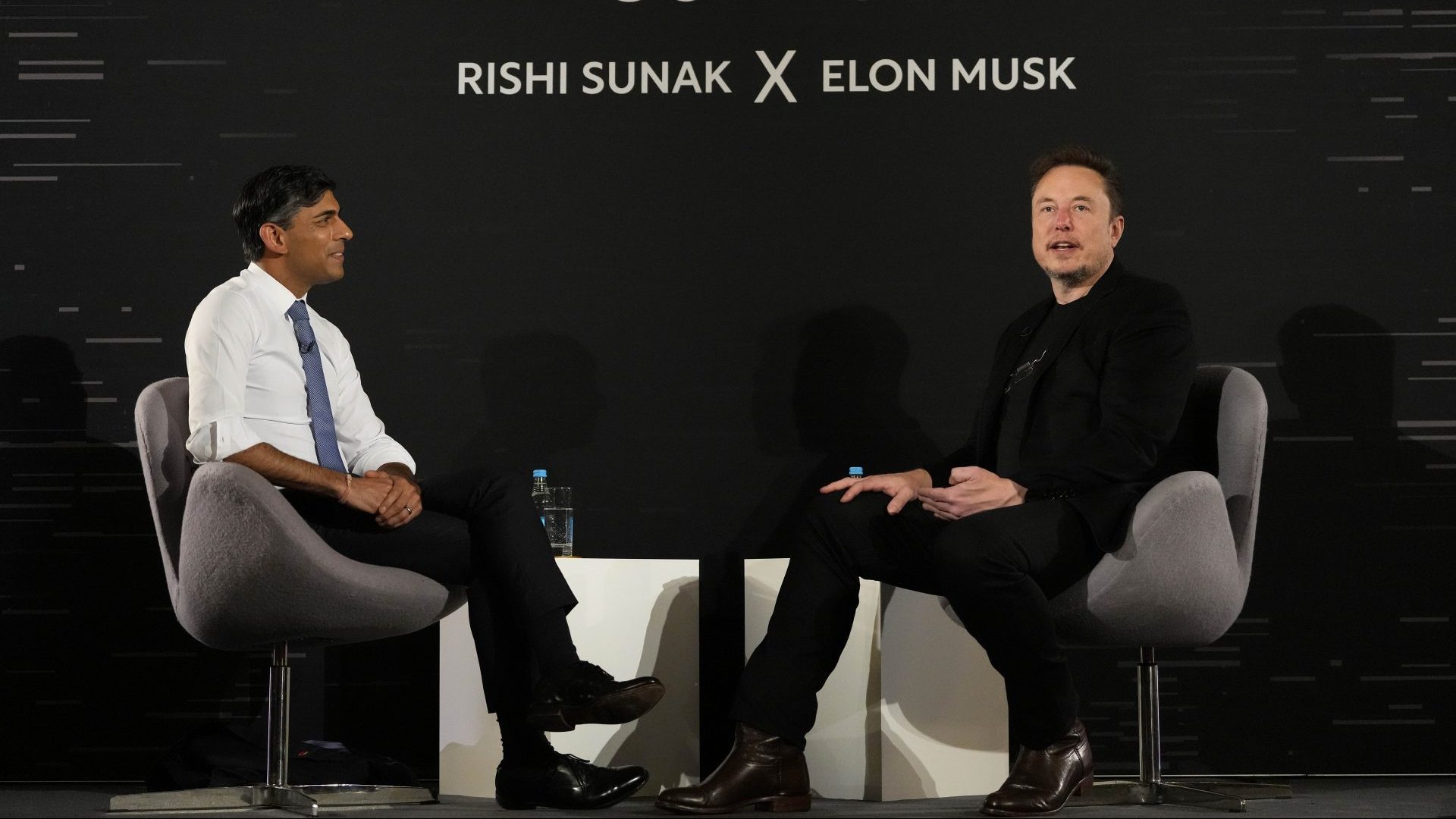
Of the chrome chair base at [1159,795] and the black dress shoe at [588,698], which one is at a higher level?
→ the black dress shoe at [588,698]

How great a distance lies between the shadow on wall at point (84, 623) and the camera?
3791 mm

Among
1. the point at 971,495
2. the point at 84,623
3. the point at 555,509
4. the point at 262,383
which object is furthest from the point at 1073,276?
the point at 84,623

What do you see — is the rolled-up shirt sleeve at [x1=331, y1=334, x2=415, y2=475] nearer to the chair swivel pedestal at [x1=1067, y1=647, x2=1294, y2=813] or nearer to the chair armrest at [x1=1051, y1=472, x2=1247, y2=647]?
the chair armrest at [x1=1051, y1=472, x2=1247, y2=647]

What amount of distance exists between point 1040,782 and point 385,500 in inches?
57.1

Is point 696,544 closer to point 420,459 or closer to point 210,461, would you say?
point 420,459

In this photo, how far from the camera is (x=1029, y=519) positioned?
108 inches

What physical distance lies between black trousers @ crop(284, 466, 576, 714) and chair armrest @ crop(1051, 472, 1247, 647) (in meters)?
1.05

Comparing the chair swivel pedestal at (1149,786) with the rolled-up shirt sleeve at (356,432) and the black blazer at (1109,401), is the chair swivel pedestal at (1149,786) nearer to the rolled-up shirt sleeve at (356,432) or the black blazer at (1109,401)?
the black blazer at (1109,401)

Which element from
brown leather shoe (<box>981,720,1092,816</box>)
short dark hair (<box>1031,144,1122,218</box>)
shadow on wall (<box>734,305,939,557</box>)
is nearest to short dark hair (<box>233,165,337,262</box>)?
shadow on wall (<box>734,305,939,557</box>)

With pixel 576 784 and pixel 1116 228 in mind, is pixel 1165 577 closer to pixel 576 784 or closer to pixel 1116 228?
pixel 1116 228

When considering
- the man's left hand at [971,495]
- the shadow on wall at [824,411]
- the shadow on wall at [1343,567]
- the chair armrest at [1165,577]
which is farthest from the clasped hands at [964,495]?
the shadow on wall at [1343,567]

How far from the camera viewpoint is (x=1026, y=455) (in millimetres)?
3047

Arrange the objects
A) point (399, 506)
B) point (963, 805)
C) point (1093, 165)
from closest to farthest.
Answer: point (399, 506), point (963, 805), point (1093, 165)

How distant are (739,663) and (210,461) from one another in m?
1.55
